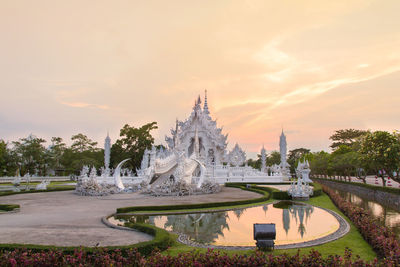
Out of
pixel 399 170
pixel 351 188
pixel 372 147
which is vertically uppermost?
pixel 372 147

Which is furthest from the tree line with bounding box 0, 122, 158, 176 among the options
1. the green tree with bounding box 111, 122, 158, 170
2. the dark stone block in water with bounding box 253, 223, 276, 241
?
the dark stone block in water with bounding box 253, 223, 276, 241

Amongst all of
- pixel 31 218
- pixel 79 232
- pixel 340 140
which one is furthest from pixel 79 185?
pixel 340 140

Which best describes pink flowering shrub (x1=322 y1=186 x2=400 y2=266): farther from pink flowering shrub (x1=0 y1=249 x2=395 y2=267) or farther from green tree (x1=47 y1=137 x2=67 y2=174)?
green tree (x1=47 y1=137 x2=67 y2=174)

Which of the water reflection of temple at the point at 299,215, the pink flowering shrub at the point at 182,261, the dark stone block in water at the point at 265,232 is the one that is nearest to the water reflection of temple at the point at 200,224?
the dark stone block in water at the point at 265,232

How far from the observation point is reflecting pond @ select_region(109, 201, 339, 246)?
9.63m

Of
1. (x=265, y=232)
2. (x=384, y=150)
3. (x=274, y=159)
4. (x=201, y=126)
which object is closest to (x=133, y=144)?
(x=201, y=126)

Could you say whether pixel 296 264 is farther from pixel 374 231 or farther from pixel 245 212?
pixel 245 212

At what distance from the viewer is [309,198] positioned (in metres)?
19.0

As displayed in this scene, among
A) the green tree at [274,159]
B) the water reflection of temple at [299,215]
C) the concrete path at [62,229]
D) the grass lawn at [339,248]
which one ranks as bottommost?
the water reflection of temple at [299,215]

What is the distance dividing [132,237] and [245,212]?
22.3 ft

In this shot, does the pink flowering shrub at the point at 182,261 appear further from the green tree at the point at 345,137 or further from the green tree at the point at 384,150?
the green tree at the point at 345,137

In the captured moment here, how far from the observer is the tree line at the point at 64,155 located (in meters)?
45.0

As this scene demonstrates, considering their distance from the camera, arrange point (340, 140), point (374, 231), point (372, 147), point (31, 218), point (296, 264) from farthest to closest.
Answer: point (340, 140) → point (372, 147) → point (31, 218) → point (374, 231) → point (296, 264)

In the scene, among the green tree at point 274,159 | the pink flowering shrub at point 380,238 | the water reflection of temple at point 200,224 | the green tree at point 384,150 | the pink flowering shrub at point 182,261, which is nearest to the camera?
the pink flowering shrub at point 182,261
